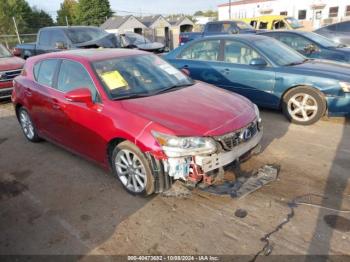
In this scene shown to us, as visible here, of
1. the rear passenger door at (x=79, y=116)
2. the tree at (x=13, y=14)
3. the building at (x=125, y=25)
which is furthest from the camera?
the building at (x=125, y=25)

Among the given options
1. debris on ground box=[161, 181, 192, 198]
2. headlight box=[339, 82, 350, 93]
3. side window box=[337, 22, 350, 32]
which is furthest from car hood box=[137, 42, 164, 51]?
debris on ground box=[161, 181, 192, 198]

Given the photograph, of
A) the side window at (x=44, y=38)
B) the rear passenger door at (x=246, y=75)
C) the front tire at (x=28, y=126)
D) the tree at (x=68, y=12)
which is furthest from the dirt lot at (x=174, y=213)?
the tree at (x=68, y=12)

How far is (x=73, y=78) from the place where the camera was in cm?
433

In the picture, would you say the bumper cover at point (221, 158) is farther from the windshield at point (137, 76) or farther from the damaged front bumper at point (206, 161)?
the windshield at point (137, 76)

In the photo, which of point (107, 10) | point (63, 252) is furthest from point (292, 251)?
point (107, 10)

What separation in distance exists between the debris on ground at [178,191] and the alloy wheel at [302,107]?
3221mm

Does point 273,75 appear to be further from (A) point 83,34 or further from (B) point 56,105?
(A) point 83,34

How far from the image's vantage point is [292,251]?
9.31ft

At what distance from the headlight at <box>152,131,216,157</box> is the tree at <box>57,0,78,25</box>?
65.0 metres

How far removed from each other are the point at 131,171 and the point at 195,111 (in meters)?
0.99

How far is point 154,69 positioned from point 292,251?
9.34ft

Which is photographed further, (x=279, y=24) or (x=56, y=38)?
(x=279, y=24)

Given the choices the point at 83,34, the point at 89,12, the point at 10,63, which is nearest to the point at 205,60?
the point at 10,63

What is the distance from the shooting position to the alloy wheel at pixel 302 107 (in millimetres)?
5855
